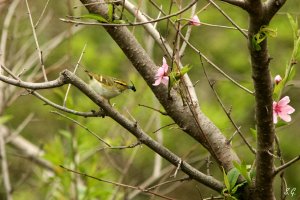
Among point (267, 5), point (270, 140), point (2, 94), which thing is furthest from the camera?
point (2, 94)

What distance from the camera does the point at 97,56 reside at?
7105 millimetres

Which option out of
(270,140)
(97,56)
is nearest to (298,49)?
(270,140)

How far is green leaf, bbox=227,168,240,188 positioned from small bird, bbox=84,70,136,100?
0.52m

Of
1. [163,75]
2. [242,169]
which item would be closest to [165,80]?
[163,75]

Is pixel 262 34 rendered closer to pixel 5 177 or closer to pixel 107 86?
pixel 107 86

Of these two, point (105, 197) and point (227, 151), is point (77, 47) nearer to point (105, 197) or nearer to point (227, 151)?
point (105, 197)

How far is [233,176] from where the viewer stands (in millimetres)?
2229

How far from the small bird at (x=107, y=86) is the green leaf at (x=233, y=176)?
1.71 feet

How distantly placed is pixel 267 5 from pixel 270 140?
1.73ft

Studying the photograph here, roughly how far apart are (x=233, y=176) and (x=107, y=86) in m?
0.64

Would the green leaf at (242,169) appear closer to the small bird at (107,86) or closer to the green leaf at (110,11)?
the small bird at (107,86)

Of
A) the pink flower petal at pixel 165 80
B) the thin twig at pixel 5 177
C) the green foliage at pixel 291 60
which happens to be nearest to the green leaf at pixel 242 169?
the green foliage at pixel 291 60

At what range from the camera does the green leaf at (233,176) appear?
2211mm

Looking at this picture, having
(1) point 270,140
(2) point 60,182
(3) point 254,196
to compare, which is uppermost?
(2) point 60,182
